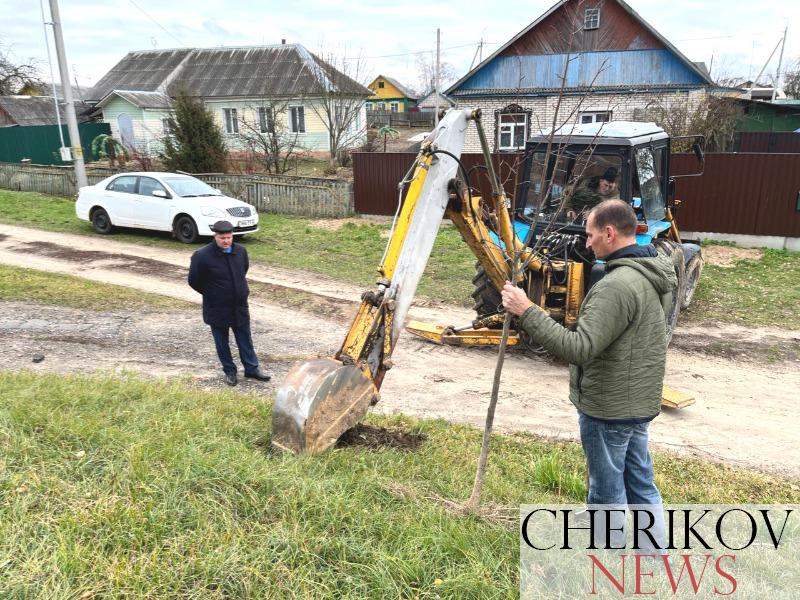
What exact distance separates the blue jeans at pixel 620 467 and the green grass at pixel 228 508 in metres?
0.57

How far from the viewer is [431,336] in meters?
7.86

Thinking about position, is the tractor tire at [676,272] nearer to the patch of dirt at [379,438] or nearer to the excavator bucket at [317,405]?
the patch of dirt at [379,438]

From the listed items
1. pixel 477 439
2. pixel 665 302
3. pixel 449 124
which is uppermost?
pixel 449 124

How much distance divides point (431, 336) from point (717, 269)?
6.92 m

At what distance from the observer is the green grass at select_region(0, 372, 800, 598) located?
100 inches

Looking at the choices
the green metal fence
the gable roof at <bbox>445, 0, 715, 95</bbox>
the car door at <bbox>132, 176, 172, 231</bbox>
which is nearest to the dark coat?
the car door at <bbox>132, 176, 172, 231</bbox>

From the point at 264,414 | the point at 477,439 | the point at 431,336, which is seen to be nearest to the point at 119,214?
the point at 431,336

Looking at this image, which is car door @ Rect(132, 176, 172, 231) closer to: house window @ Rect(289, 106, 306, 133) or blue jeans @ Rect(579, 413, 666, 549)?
blue jeans @ Rect(579, 413, 666, 549)

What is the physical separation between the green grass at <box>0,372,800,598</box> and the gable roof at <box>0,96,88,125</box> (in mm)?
39159

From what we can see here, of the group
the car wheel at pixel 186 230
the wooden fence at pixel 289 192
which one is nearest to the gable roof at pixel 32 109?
the wooden fence at pixel 289 192

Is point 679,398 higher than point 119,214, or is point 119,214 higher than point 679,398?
point 119,214

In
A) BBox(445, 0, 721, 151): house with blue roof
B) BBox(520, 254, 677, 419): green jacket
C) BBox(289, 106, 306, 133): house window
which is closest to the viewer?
BBox(520, 254, 677, 419): green jacket

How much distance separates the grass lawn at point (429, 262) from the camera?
933 cm

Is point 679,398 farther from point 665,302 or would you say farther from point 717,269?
point 717,269
